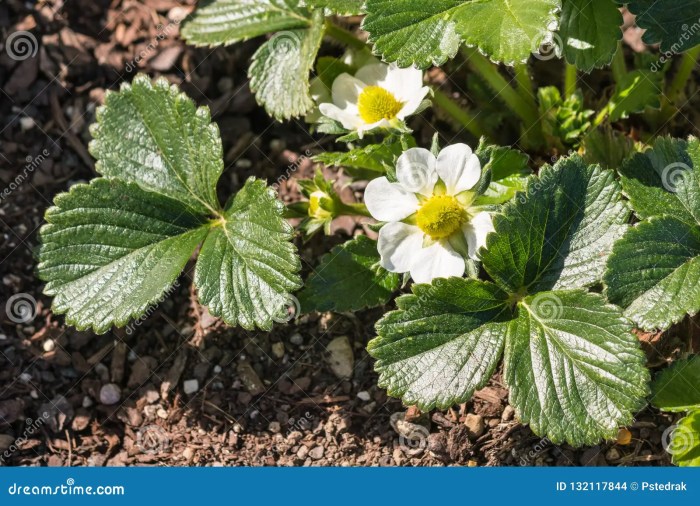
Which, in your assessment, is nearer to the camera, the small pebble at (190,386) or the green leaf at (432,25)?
the green leaf at (432,25)

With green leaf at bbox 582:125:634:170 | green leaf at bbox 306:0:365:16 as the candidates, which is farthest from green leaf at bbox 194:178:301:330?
green leaf at bbox 582:125:634:170

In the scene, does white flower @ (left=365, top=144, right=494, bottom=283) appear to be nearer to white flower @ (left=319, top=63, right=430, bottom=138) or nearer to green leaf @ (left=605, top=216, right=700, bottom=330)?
white flower @ (left=319, top=63, right=430, bottom=138)

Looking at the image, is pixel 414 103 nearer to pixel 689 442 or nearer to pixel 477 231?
pixel 477 231

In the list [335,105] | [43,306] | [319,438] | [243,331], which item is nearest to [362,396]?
[319,438]

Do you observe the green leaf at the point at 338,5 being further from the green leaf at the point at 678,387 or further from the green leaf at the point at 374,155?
the green leaf at the point at 678,387

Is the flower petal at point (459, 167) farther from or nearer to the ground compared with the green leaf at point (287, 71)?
nearer to the ground

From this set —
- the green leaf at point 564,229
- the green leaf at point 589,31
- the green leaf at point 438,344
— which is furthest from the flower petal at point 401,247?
the green leaf at point 589,31

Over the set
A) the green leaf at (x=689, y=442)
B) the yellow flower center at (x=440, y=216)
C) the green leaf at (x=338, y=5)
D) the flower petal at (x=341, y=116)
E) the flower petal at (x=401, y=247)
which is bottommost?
the green leaf at (x=689, y=442)
